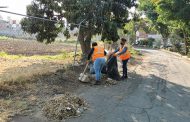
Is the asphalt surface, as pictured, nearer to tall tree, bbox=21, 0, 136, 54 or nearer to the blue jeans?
the blue jeans

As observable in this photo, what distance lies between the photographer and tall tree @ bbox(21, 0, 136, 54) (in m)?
16.5

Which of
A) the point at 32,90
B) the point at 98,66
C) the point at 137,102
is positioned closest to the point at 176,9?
the point at 98,66

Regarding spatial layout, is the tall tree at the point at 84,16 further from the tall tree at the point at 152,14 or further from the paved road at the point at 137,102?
the tall tree at the point at 152,14

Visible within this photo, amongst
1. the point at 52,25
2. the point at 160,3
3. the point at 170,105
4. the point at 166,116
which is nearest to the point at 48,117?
the point at 166,116

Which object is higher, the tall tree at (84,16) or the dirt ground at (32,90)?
the tall tree at (84,16)

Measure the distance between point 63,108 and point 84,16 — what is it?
357 inches

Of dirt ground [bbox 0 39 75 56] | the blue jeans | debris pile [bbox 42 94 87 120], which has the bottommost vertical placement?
dirt ground [bbox 0 39 75 56]

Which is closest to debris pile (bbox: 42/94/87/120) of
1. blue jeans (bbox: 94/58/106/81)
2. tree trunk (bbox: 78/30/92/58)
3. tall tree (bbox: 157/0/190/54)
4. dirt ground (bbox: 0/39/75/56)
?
blue jeans (bbox: 94/58/106/81)

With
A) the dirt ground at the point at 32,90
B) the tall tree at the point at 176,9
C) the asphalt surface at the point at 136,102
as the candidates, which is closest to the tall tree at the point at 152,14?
the tall tree at the point at 176,9

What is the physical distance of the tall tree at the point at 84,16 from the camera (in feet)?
54.0

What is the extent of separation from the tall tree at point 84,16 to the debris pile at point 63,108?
7.77 meters

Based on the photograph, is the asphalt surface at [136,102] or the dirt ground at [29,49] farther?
the dirt ground at [29,49]

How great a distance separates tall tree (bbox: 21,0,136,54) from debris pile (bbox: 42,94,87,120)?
777 cm

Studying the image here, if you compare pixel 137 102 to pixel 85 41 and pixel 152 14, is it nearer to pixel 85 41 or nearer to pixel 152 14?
pixel 85 41
